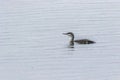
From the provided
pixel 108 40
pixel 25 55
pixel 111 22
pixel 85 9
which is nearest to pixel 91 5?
pixel 85 9

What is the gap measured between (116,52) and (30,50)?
3.26m

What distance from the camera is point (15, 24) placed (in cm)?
3484

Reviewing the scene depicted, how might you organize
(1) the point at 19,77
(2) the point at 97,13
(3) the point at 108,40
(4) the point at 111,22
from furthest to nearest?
(2) the point at 97,13
(4) the point at 111,22
(3) the point at 108,40
(1) the point at 19,77

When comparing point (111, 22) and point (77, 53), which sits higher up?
point (111, 22)

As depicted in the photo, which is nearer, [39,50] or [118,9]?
[39,50]

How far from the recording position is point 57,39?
31938 mm

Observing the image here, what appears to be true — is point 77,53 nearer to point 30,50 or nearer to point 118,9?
point 30,50

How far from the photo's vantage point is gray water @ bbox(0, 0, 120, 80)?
2650 cm

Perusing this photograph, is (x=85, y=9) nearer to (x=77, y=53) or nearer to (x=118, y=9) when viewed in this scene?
(x=118, y=9)

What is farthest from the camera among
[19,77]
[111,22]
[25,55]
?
[111,22]

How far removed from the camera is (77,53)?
96.9ft

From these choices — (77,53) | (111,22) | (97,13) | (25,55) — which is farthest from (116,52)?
(97,13)

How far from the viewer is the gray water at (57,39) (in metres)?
26.5

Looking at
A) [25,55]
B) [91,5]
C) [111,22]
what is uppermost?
[91,5]
